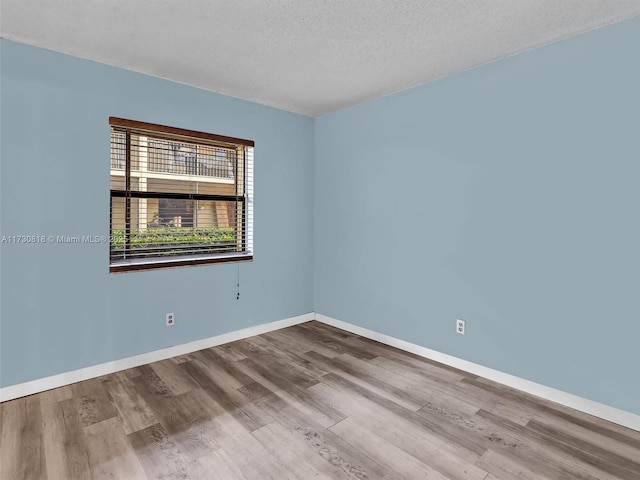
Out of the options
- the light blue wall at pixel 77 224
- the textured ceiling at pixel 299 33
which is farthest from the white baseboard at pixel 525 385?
the textured ceiling at pixel 299 33

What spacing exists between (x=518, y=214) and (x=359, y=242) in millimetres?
1642

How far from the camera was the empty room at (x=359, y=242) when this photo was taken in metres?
2.07

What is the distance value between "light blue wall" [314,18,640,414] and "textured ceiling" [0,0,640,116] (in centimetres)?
29

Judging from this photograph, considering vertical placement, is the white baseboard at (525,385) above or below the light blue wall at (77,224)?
below

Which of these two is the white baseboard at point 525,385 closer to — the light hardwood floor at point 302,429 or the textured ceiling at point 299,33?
the light hardwood floor at point 302,429

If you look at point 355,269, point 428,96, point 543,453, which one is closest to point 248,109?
point 428,96

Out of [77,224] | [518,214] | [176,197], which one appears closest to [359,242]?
[518,214]

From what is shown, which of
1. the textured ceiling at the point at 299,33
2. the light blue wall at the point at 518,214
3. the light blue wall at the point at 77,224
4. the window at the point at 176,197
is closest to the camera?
the textured ceiling at the point at 299,33

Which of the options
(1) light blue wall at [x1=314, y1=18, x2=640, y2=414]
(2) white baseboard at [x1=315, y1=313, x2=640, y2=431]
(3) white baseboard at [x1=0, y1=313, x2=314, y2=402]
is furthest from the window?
(2) white baseboard at [x1=315, y1=313, x2=640, y2=431]

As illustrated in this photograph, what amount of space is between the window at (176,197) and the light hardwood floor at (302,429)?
1.08 meters

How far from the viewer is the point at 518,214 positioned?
2666 mm

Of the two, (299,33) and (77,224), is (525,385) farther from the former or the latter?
(77,224)

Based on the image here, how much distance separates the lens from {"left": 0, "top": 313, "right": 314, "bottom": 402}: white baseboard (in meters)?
2.53

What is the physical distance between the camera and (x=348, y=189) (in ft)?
13.1
